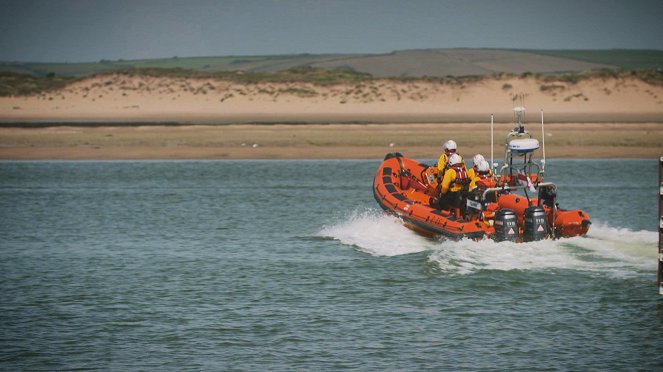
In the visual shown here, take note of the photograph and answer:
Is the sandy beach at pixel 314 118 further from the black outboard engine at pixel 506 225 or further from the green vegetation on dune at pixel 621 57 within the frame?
the green vegetation on dune at pixel 621 57

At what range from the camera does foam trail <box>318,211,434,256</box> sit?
16688 mm

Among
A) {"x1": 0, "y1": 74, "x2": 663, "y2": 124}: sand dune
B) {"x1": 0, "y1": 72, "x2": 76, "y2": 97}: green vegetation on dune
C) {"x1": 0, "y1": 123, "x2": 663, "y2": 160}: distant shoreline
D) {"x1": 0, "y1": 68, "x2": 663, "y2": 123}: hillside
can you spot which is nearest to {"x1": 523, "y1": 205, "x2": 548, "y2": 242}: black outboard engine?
{"x1": 0, "y1": 123, "x2": 663, "y2": 160}: distant shoreline

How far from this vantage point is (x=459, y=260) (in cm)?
1516

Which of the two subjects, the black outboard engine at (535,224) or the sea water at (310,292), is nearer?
the sea water at (310,292)

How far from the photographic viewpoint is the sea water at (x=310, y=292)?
10.7m

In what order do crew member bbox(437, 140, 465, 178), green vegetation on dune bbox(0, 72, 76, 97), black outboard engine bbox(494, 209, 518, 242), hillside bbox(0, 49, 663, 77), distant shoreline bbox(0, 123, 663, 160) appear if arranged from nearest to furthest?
black outboard engine bbox(494, 209, 518, 242), crew member bbox(437, 140, 465, 178), distant shoreline bbox(0, 123, 663, 160), green vegetation on dune bbox(0, 72, 76, 97), hillside bbox(0, 49, 663, 77)

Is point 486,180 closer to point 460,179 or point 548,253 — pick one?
point 460,179

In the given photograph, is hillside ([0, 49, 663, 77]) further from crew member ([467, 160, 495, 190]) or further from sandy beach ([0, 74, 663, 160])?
crew member ([467, 160, 495, 190])

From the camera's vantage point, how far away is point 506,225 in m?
15.2

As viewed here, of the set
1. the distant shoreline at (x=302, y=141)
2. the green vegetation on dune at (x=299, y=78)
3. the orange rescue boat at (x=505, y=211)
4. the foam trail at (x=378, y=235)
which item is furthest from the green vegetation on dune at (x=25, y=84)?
the orange rescue boat at (x=505, y=211)

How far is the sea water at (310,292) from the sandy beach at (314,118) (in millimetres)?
11006

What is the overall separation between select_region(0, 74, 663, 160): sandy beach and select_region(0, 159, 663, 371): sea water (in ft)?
36.1

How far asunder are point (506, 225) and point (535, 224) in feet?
1.47

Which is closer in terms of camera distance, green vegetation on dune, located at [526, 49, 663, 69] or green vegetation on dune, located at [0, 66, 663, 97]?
green vegetation on dune, located at [0, 66, 663, 97]
